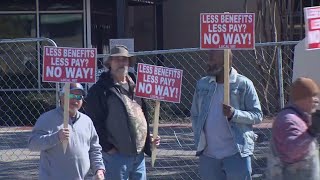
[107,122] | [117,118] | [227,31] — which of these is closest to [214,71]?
[227,31]

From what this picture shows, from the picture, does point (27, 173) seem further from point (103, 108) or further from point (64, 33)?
point (64, 33)

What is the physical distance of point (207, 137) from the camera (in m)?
7.43

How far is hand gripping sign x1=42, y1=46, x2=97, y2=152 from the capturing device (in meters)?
7.57

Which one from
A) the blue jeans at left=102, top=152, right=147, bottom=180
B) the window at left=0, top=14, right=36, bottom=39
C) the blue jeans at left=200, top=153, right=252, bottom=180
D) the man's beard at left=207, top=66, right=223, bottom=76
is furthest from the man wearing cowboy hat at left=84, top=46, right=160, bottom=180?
the window at left=0, top=14, right=36, bottom=39

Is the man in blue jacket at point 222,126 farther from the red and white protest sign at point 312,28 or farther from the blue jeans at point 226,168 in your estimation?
the red and white protest sign at point 312,28

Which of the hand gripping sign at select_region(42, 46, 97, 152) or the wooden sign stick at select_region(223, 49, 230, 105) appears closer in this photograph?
the wooden sign stick at select_region(223, 49, 230, 105)

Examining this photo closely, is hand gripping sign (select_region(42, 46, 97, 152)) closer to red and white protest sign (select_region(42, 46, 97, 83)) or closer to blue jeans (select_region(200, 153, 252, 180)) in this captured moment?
red and white protest sign (select_region(42, 46, 97, 83))

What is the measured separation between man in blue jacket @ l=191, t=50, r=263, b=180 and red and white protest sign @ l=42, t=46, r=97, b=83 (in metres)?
1.05

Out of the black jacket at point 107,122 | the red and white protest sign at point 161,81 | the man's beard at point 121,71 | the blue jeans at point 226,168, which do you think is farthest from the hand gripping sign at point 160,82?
the blue jeans at point 226,168

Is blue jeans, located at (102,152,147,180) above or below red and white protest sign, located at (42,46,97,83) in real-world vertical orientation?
below

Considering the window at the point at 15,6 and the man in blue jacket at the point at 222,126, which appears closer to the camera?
the man in blue jacket at the point at 222,126

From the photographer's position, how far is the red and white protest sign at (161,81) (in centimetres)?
785

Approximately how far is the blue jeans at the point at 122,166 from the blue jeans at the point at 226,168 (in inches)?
25.8

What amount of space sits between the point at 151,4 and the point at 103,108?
16.4 metres
